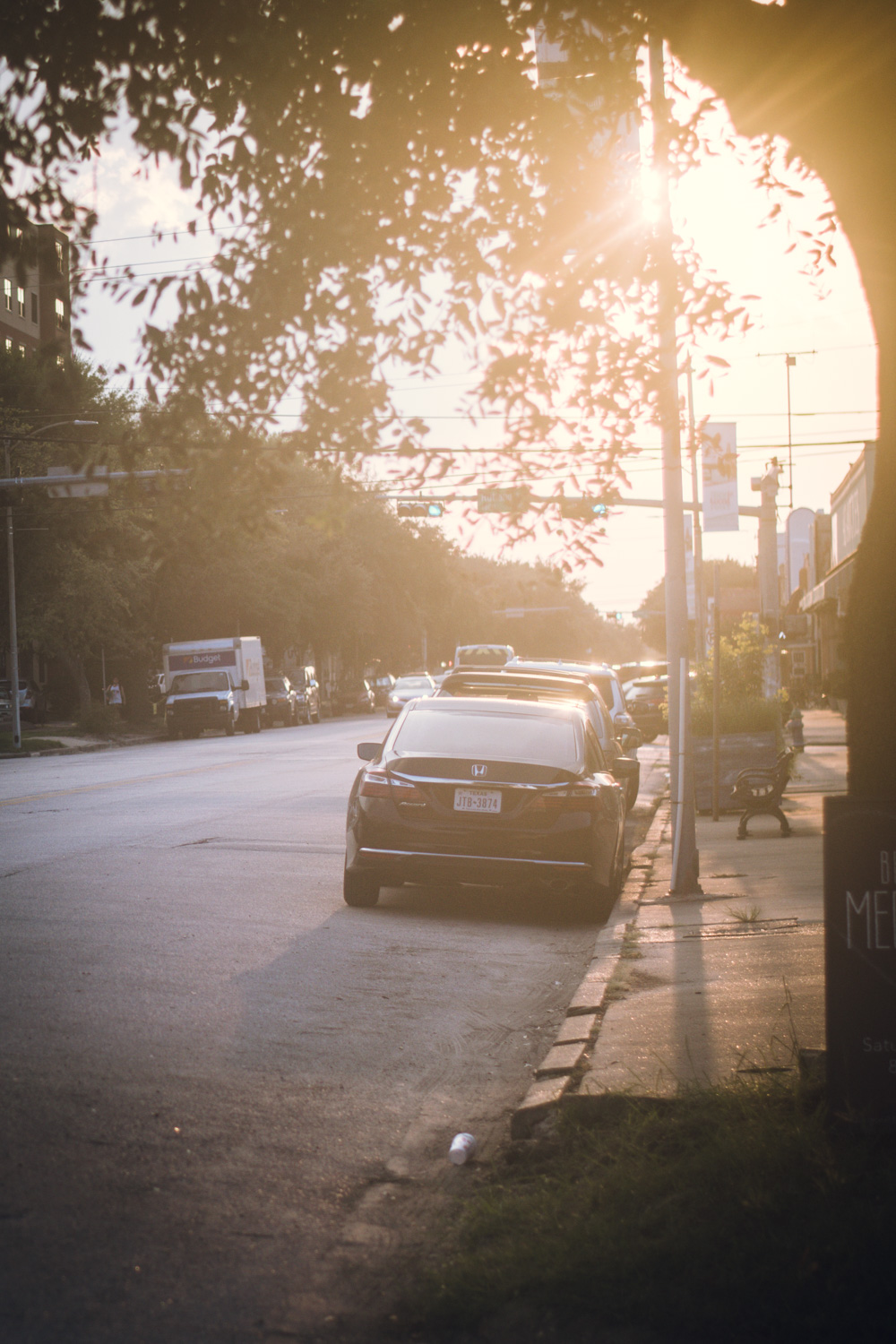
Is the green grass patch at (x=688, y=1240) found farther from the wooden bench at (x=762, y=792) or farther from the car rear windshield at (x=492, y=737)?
the wooden bench at (x=762, y=792)

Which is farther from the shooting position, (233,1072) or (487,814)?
(487,814)

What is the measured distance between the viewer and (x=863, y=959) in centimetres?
393

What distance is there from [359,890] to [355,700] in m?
61.3

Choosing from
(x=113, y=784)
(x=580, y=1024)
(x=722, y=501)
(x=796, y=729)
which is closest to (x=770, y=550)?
(x=722, y=501)

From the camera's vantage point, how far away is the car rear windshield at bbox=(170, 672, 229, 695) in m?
43.4

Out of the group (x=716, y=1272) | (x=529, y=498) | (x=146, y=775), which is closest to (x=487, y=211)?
(x=529, y=498)

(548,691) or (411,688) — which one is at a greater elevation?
(548,691)

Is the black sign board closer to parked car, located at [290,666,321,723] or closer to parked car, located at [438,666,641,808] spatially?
parked car, located at [438,666,641,808]

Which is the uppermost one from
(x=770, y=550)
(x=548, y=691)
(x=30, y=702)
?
(x=770, y=550)

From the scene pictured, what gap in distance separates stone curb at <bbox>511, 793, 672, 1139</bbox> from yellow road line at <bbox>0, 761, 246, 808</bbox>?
998 cm

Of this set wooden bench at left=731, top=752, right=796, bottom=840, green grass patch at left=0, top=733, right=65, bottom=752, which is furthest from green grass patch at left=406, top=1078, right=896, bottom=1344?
green grass patch at left=0, top=733, right=65, bottom=752

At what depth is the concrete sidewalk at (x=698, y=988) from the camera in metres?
5.13

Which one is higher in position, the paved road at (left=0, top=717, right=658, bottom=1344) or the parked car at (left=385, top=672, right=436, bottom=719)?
the parked car at (left=385, top=672, right=436, bottom=719)

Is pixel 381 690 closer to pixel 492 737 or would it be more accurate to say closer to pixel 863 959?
pixel 492 737
